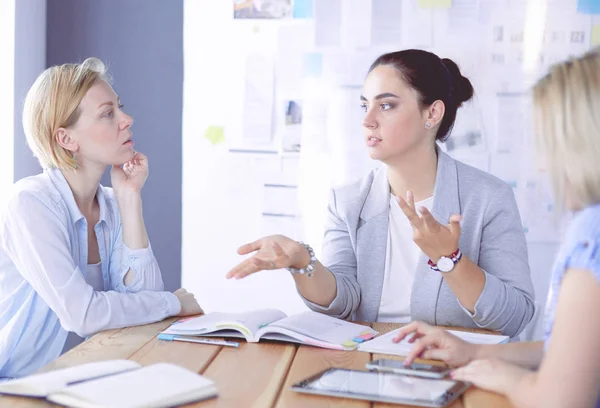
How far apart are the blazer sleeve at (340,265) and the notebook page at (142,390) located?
31.0 inches

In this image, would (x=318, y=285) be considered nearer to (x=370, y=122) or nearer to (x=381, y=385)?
(x=370, y=122)

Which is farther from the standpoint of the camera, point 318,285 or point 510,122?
point 510,122

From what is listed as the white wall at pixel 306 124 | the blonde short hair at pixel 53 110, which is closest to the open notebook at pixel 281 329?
the blonde short hair at pixel 53 110

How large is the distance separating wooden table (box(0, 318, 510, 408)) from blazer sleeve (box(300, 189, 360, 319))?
17.2 inches

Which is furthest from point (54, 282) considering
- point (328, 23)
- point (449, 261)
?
point (328, 23)

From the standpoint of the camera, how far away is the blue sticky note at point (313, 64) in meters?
3.24

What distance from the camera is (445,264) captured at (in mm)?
1709

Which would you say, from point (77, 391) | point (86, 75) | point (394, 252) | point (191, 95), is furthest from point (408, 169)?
point (191, 95)

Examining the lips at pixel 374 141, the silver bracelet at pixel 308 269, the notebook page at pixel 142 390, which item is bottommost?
the notebook page at pixel 142 390

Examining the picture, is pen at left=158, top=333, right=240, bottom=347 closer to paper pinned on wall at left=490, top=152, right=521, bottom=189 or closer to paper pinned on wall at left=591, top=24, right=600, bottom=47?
paper pinned on wall at left=490, top=152, right=521, bottom=189

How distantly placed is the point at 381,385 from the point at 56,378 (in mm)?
530

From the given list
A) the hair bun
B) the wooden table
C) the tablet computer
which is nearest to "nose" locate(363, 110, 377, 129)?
A: the hair bun

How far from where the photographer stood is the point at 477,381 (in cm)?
122

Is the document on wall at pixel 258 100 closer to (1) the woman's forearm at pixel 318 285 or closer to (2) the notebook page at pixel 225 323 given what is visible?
(1) the woman's forearm at pixel 318 285
